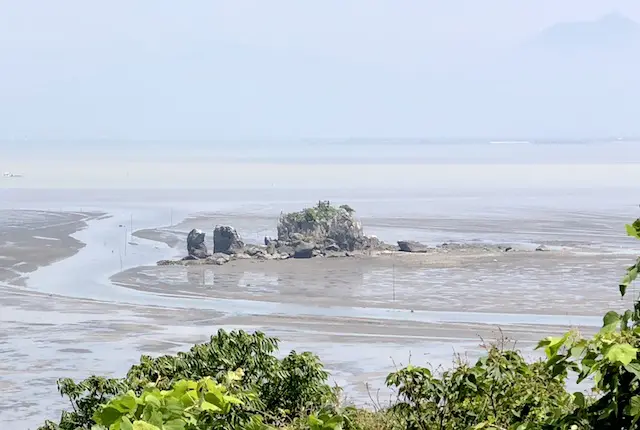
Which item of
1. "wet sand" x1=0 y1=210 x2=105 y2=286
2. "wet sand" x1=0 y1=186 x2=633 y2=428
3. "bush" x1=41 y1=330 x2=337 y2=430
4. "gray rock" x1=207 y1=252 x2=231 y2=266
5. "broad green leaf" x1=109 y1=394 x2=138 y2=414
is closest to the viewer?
"broad green leaf" x1=109 y1=394 x2=138 y2=414

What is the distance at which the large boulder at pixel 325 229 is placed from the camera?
57.1m

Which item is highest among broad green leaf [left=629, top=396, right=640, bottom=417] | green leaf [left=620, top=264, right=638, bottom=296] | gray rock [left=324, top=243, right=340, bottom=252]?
green leaf [left=620, top=264, right=638, bottom=296]

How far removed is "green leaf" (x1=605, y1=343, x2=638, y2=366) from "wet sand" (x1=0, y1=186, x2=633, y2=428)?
16.7 meters

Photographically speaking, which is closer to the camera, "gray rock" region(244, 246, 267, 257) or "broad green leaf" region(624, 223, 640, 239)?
"broad green leaf" region(624, 223, 640, 239)

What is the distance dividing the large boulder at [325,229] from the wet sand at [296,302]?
9.53 ft

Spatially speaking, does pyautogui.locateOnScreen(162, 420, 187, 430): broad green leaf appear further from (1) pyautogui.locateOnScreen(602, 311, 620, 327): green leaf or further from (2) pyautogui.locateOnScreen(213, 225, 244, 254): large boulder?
(2) pyautogui.locateOnScreen(213, 225, 244, 254): large boulder

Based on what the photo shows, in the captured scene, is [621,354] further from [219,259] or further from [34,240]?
[34,240]

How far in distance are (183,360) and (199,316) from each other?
2723 cm

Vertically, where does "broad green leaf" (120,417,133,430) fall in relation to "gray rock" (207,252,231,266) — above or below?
above

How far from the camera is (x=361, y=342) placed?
33.3m

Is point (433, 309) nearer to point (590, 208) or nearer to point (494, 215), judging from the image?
point (494, 215)

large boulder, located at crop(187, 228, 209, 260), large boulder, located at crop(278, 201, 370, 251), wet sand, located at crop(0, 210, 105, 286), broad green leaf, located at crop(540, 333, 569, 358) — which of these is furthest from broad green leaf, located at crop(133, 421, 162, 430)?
large boulder, located at crop(278, 201, 370, 251)

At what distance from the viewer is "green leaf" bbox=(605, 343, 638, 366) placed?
522cm

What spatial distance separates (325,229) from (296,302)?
16.7m
